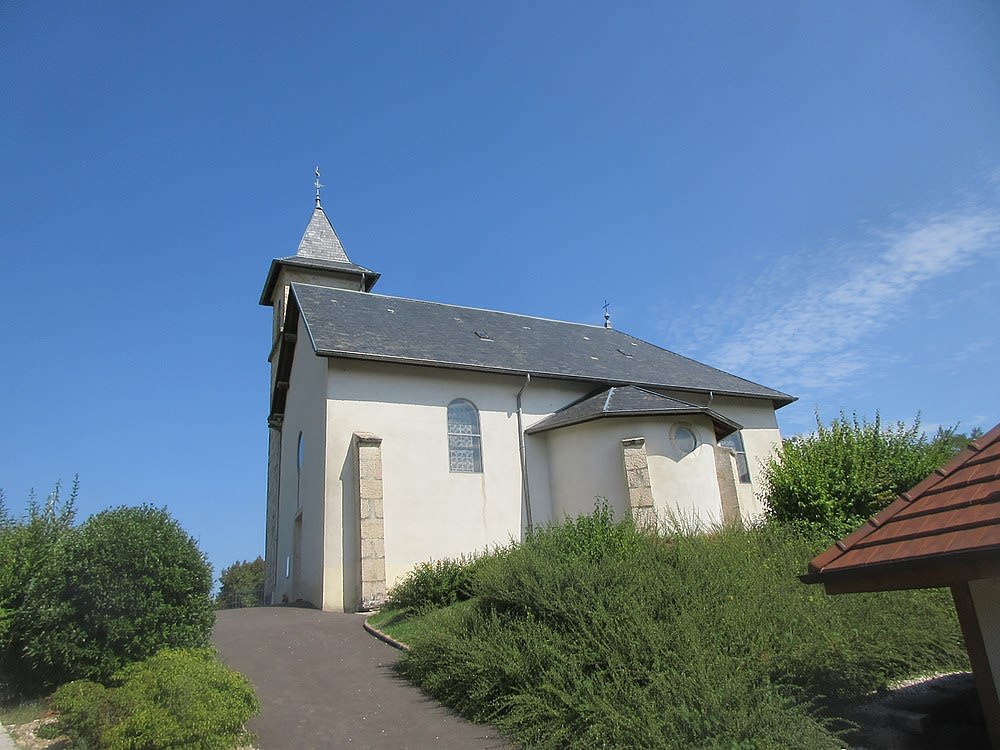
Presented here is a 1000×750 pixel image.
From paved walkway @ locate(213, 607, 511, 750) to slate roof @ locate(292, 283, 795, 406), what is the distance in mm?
7114

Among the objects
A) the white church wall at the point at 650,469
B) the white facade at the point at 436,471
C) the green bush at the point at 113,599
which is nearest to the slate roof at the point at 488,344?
the white facade at the point at 436,471

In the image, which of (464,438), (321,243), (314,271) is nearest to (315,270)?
(314,271)

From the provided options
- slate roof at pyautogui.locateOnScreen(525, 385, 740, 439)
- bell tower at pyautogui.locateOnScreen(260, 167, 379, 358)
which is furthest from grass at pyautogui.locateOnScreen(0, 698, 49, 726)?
bell tower at pyautogui.locateOnScreen(260, 167, 379, 358)

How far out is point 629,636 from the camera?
6.99 m

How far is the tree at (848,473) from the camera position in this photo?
14.2 m

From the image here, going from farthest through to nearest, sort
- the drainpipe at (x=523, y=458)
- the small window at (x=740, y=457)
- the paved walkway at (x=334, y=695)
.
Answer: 1. the small window at (x=740, y=457)
2. the drainpipe at (x=523, y=458)
3. the paved walkway at (x=334, y=695)

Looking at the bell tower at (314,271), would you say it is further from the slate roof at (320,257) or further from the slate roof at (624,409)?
the slate roof at (624,409)

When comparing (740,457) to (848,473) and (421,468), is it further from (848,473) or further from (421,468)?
(421,468)

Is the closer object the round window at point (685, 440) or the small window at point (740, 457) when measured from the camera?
the round window at point (685, 440)

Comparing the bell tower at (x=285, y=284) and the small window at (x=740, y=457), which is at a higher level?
the bell tower at (x=285, y=284)

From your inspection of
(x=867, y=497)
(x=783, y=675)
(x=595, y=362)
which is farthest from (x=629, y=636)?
(x=595, y=362)

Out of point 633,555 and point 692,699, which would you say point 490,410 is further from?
point 692,699

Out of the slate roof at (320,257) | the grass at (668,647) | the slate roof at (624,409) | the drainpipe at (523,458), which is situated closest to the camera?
the grass at (668,647)

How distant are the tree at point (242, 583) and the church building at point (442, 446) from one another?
25.6 metres
